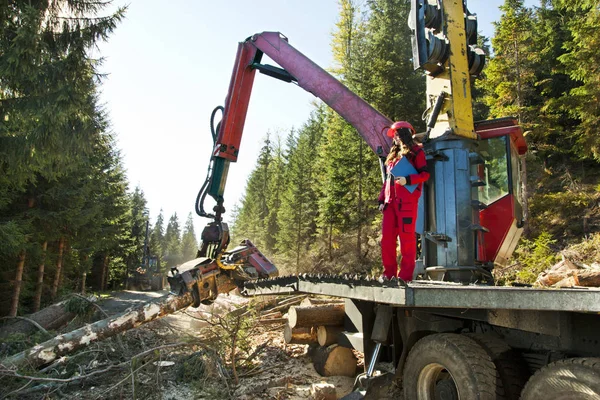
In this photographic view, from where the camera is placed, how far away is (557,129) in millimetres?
18781

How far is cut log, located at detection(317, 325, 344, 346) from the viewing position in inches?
257

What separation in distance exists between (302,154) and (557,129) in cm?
1676

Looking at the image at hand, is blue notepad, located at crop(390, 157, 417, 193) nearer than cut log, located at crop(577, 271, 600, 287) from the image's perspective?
Yes

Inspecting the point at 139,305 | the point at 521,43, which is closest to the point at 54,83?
the point at 139,305

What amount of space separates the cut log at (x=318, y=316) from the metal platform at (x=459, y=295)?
Result: 5.44 feet

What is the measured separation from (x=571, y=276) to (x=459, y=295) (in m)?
5.13

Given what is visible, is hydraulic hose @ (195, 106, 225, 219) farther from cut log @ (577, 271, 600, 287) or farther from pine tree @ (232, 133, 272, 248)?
pine tree @ (232, 133, 272, 248)

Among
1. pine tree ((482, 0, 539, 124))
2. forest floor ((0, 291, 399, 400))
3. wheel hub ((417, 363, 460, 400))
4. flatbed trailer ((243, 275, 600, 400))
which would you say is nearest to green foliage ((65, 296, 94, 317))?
forest floor ((0, 291, 399, 400))

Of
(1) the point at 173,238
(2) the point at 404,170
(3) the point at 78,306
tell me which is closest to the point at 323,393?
(2) the point at 404,170

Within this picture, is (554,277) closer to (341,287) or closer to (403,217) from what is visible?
(403,217)

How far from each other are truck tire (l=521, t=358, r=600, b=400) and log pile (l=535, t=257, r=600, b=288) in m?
3.94

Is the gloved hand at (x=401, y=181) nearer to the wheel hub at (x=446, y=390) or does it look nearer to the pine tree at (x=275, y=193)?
the wheel hub at (x=446, y=390)

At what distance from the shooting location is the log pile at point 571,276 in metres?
6.70

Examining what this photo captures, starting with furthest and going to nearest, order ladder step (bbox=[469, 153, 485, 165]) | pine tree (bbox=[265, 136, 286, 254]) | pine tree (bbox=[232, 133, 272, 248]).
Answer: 1. pine tree (bbox=[232, 133, 272, 248])
2. pine tree (bbox=[265, 136, 286, 254])
3. ladder step (bbox=[469, 153, 485, 165])
